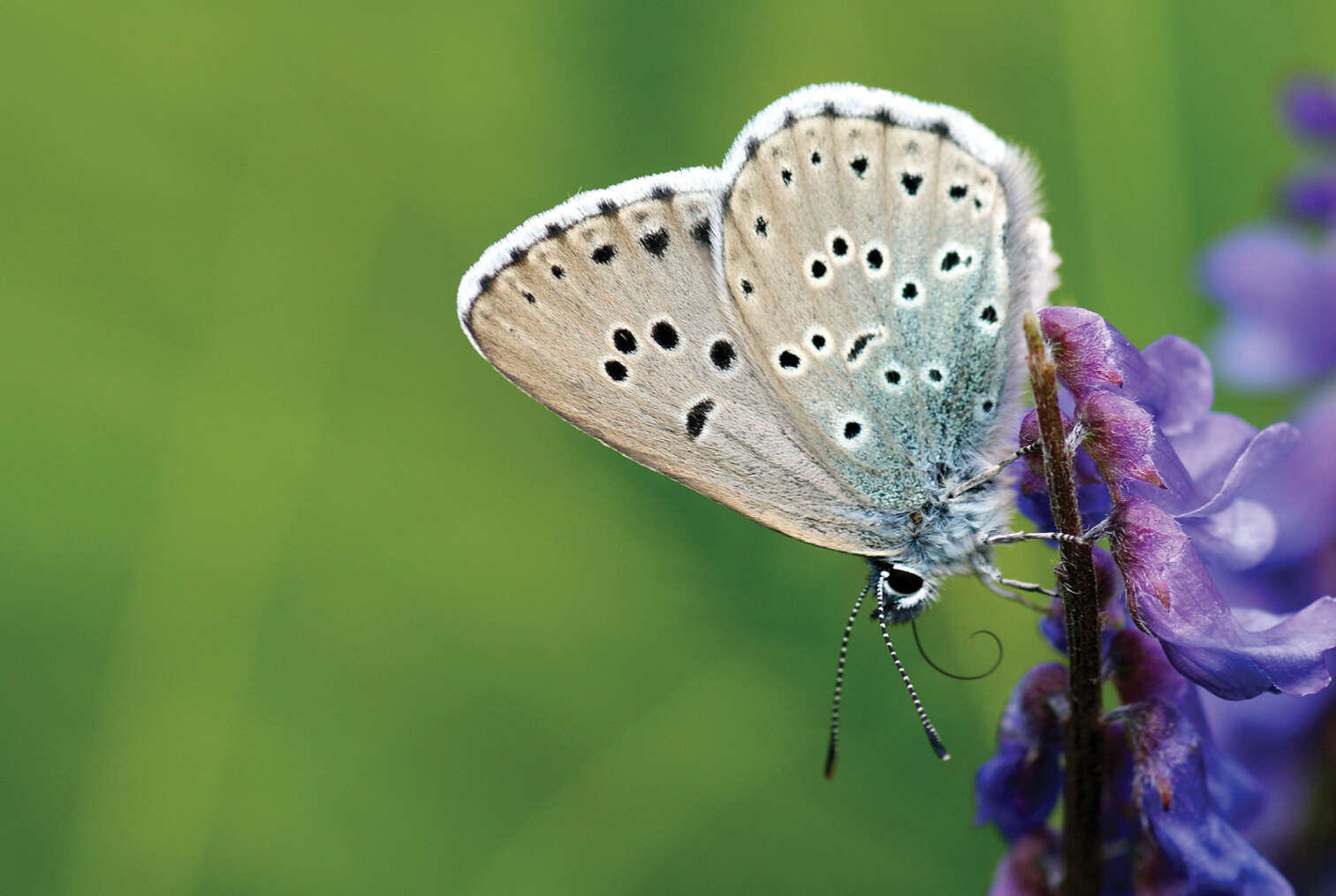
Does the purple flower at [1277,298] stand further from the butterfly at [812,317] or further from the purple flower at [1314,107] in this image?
the butterfly at [812,317]

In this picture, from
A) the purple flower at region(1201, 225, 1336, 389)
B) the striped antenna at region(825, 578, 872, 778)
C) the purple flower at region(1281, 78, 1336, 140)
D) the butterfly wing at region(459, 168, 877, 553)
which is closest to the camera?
the butterfly wing at region(459, 168, 877, 553)

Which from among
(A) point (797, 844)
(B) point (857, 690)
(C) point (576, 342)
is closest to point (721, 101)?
(C) point (576, 342)

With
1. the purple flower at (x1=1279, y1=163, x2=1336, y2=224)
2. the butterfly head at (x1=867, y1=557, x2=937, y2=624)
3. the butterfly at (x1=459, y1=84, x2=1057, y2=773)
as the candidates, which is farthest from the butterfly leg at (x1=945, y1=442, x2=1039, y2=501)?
the purple flower at (x1=1279, y1=163, x2=1336, y2=224)

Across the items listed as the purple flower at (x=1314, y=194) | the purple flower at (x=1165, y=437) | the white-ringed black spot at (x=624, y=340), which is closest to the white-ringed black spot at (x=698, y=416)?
the white-ringed black spot at (x=624, y=340)

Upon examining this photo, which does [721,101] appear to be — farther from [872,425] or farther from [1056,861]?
[1056,861]

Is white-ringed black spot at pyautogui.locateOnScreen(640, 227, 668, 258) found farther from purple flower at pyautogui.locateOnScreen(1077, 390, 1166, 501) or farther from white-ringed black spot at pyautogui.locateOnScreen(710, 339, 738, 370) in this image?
purple flower at pyautogui.locateOnScreen(1077, 390, 1166, 501)
